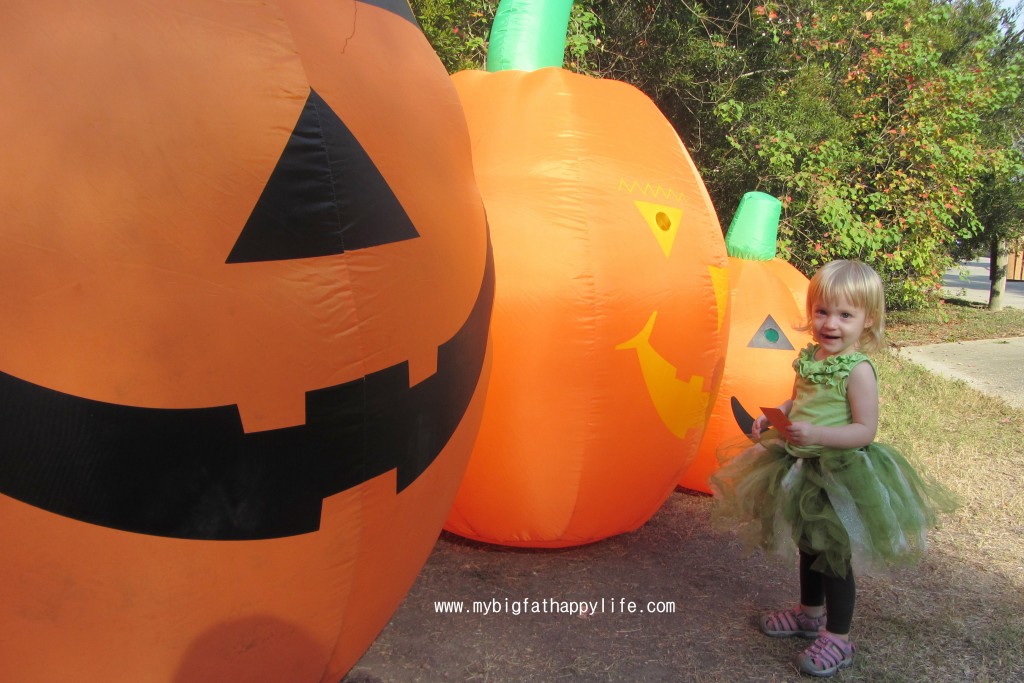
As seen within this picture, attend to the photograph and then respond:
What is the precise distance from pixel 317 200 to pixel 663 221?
6.45 ft

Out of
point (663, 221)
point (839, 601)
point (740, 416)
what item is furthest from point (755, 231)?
point (839, 601)

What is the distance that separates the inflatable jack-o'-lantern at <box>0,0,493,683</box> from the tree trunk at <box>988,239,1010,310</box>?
46.0 ft

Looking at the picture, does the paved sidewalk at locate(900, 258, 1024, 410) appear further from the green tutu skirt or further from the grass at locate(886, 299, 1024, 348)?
the green tutu skirt

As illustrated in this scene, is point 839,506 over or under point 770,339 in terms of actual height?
under

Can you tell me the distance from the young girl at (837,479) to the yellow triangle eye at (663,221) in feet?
2.14

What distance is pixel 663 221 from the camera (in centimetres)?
336

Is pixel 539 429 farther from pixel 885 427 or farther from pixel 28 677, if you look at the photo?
pixel 885 427

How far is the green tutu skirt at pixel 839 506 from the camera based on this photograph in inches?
108

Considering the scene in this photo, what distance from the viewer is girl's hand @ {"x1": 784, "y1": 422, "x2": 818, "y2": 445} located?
9.16ft

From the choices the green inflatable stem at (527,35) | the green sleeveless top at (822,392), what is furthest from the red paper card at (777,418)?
the green inflatable stem at (527,35)

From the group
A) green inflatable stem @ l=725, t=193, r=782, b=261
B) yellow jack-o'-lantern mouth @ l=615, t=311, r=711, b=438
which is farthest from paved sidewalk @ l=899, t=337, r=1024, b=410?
yellow jack-o'-lantern mouth @ l=615, t=311, r=711, b=438

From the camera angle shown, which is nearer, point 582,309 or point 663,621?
point 582,309

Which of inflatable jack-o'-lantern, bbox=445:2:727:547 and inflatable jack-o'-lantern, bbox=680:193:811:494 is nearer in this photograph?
inflatable jack-o'-lantern, bbox=445:2:727:547

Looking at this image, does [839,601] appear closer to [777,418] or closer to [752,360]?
[777,418]
